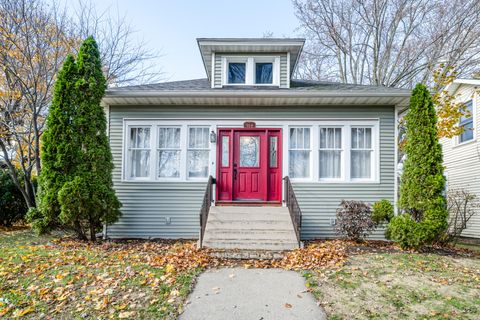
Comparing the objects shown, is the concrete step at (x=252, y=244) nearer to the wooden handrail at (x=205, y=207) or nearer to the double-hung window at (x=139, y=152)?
the wooden handrail at (x=205, y=207)

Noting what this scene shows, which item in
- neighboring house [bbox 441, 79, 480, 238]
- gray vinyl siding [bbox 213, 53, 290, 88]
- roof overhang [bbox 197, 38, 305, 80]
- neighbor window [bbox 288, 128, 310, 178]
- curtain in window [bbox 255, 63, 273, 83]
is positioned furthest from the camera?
neighboring house [bbox 441, 79, 480, 238]

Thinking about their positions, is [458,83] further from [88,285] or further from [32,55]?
[32,55]

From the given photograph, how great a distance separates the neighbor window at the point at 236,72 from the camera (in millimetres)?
9152

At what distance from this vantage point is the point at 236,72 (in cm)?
920

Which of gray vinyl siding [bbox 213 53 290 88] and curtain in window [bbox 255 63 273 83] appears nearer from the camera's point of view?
gray vinyl siding [bbox 213 53 290 88]

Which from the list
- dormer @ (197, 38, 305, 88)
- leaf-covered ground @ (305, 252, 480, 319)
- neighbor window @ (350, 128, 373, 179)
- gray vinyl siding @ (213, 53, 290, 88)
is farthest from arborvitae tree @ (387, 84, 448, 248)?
dormer @ (197, 38, 305, 88)

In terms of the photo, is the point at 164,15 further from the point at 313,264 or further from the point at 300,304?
the point at 300,304

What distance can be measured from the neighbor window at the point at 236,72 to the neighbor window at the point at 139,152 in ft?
9.82

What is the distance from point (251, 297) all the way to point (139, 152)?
5.61 metres

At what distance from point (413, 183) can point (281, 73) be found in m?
4.69

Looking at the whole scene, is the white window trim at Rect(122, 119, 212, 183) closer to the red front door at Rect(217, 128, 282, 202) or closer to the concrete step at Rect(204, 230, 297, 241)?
the red front door at Rect(217, 128, 282, 202)

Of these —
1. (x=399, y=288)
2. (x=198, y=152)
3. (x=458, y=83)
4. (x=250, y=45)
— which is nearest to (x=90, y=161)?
(x=198, y=152)

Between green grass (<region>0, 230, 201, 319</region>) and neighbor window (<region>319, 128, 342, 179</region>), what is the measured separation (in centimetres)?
472

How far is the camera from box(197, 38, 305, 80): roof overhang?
869 cm
